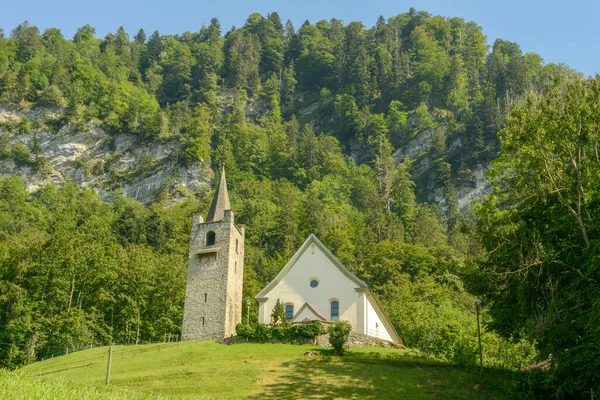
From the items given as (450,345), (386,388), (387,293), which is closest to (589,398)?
(386,388)

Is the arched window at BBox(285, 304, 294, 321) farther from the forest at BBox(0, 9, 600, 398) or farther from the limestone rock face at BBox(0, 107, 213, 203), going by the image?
the limestone rock face at BBox(0, 107, 213, 203)

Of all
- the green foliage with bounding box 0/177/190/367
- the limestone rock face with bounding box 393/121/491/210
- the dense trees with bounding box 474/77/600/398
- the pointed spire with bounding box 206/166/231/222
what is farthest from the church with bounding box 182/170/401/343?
the limestone rock face with bounding box 393/121/491/210

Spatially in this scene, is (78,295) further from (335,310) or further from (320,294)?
(335,310)

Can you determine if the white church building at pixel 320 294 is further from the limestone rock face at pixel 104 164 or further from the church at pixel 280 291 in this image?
the limestone rock face at pixel 104 164

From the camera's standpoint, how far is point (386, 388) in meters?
24.6

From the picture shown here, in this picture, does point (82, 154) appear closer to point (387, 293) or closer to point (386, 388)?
point (387, 293)

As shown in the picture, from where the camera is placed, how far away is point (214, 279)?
1748 inches

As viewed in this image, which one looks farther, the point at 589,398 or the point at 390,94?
the point at 390,94

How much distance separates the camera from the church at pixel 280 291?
4138 centimetres

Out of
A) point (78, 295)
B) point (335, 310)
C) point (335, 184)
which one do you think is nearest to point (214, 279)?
point (335, 310)

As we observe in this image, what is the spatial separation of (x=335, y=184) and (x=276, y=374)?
7276cm

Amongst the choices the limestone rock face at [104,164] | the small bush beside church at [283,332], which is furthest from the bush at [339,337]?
the limestone rock face at [104,164]

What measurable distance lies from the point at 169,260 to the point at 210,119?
62037mm

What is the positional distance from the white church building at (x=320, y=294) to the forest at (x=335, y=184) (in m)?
5.59
